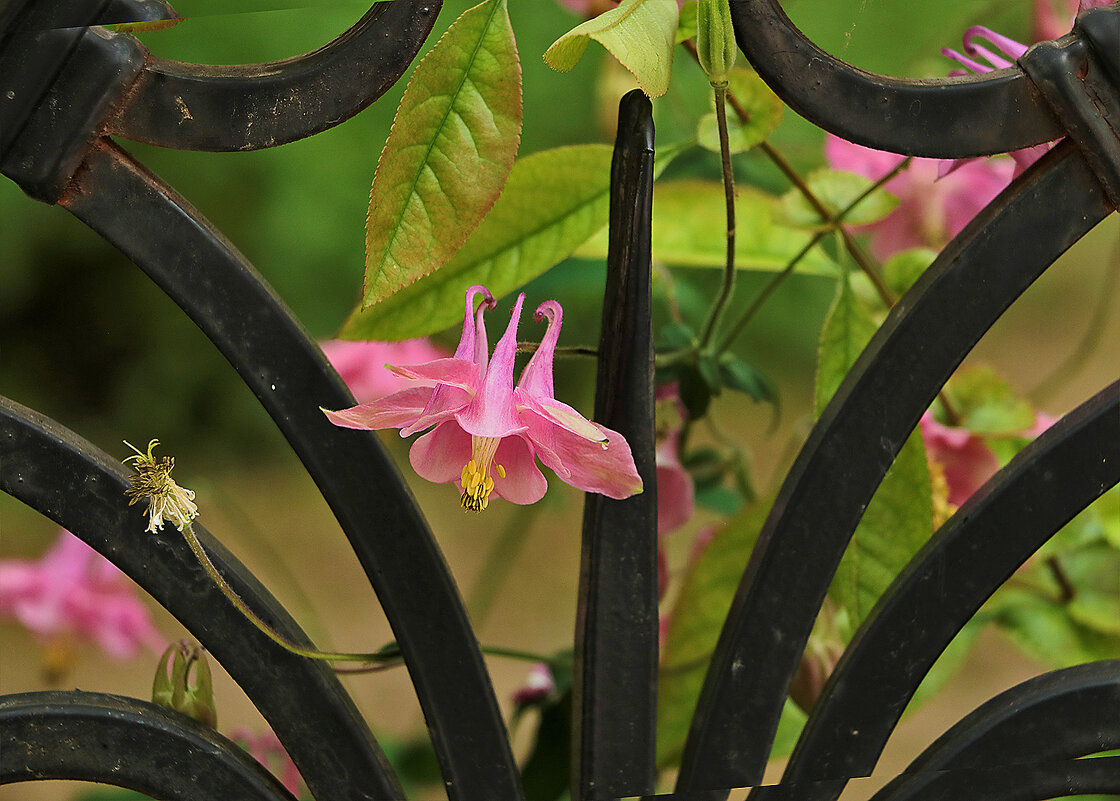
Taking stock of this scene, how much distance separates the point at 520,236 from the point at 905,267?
18 centimetres

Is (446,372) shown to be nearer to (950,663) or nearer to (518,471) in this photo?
(518,471)

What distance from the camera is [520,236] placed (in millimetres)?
278

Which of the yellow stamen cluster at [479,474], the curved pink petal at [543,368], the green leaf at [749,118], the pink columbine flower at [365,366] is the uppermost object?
the green leaf at [749,118]

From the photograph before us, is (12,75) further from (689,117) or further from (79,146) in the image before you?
(689,117)

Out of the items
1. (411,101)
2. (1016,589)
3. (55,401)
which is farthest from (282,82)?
(1016,589)

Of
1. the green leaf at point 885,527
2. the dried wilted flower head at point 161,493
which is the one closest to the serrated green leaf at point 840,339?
the green leaf at point 885,527

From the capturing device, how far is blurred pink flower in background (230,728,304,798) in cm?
34

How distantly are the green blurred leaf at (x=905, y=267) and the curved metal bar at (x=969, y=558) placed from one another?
141 millimetres

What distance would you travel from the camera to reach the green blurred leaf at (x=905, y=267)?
1.20 ft

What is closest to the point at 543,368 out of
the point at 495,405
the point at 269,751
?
the point at 495,405

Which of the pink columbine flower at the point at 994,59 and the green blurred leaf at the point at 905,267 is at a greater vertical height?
the green blurred leaf at the point at 905,267

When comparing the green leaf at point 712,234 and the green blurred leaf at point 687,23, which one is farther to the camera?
the green leaf at point 712,234

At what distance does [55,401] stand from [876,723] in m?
0.25

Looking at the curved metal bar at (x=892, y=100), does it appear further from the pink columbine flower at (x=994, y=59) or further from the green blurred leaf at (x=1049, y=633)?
the green blurred leaf at (x=1049, y=633)
